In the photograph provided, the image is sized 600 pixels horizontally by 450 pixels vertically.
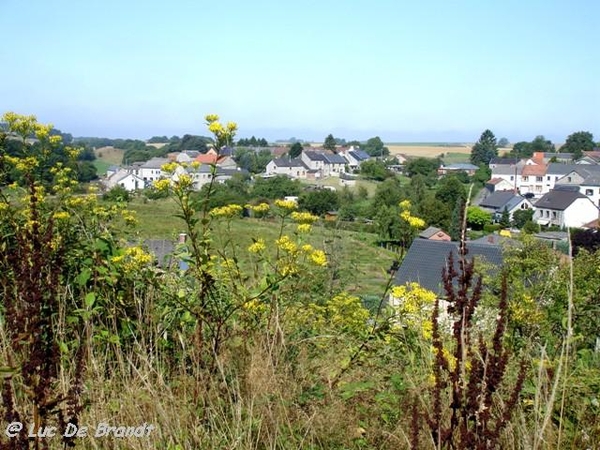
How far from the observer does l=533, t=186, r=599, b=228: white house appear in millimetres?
39081

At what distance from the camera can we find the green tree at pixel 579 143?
8708 centimetres

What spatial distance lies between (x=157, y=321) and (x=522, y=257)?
3.56 metres

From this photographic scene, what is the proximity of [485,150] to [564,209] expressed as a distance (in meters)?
50.3

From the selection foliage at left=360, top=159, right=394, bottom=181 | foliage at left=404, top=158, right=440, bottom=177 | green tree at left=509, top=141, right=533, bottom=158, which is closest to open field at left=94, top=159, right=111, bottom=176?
foliage at left=360, top=159, right=394, bottom=181

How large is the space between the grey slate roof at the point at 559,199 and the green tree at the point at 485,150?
41.8m

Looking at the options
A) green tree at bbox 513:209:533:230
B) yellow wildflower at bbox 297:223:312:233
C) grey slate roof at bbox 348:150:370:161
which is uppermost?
yellow wildflower at bbox 297:223:312:233

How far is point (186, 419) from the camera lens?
1.84 m

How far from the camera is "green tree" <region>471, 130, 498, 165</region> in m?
85.9

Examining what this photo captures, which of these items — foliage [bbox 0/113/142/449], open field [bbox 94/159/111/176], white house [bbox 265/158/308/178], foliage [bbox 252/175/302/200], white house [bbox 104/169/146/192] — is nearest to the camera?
foliage [bbox 0/113/142/449]

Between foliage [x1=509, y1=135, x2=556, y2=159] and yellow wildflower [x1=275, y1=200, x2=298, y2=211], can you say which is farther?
foliage [x1=509, y1=135, x2=556, y2=159]

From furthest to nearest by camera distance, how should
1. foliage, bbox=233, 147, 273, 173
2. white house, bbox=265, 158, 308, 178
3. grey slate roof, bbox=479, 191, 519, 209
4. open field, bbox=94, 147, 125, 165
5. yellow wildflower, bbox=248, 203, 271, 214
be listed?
foliage, bbox=233, 147, 273, 173 < white house, bbox=265, 158, 308, 178 < open field, bbox=94, 147, 125, 165 < grey slate roof, bbox=479, 191, 519, 209 < yellow wildflower, bbox=248, 203, 271, 214

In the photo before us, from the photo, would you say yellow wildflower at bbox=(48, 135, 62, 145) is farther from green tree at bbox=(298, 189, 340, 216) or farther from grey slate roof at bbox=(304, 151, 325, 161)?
grey slate roof at bbox=(304, 151, 325, 161)

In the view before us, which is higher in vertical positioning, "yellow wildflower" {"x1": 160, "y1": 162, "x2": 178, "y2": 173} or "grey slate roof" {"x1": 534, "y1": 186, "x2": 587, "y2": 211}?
"yellow wildflower" {"x1": 160, "y1": 162, "x2": 178, "y2": 173}

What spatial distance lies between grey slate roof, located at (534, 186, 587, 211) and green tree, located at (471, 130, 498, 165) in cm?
4183
